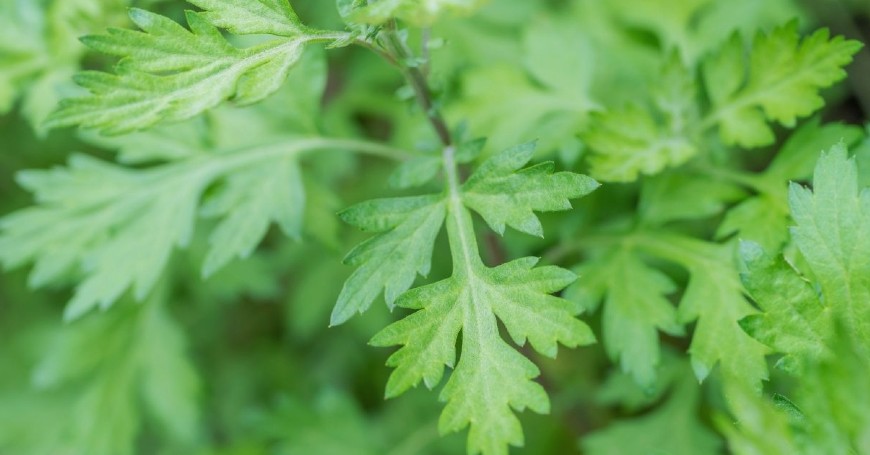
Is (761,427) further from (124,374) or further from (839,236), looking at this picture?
(124,374)

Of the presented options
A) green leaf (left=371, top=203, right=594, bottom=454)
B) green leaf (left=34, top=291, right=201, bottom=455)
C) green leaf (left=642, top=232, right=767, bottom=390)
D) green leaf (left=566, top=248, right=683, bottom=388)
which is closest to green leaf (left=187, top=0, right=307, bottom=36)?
green leaf (left=371, top=203, right=594, bottom=454)

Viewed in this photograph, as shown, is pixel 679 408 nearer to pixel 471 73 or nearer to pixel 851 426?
pixel 851 426

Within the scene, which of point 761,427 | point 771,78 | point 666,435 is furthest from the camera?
point 666,435

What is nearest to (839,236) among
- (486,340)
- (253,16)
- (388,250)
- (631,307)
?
(631,307)

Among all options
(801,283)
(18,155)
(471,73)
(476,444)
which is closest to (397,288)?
(476,444)

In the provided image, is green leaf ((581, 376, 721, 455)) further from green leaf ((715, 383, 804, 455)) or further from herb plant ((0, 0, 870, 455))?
green leaf ((715, 383, 804, 455))

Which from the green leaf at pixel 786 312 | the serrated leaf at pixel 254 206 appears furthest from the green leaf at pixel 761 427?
the serrated leaf at pixel 254 206

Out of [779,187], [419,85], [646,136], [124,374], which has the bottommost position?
[124,374]
